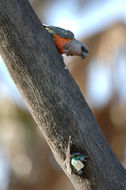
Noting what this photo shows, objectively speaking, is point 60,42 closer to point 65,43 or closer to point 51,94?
point 65,43

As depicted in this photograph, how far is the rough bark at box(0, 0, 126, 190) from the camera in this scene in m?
1.08

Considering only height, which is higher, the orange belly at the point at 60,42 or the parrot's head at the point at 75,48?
the orange belly at the point at 60,42

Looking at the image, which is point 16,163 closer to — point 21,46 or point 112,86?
point 112,86

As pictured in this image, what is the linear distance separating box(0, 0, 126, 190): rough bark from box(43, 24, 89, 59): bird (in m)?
0.04

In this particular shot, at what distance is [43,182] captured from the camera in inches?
209

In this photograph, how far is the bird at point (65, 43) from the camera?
3.75ft

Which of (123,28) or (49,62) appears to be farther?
(123,28)

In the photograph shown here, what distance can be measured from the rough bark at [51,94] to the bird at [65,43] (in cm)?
4

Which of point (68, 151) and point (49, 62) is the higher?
point (49, 62)

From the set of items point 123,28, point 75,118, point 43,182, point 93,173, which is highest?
point 75,118

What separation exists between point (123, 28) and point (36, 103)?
12.9 feet

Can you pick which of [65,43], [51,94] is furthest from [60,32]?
[51,94]

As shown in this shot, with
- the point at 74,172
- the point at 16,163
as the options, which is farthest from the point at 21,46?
the point at 16,163

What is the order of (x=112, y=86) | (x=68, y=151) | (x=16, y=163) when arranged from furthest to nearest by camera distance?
(x=16, y=163) < (x=112, y=86) < (x=68, y=151)
